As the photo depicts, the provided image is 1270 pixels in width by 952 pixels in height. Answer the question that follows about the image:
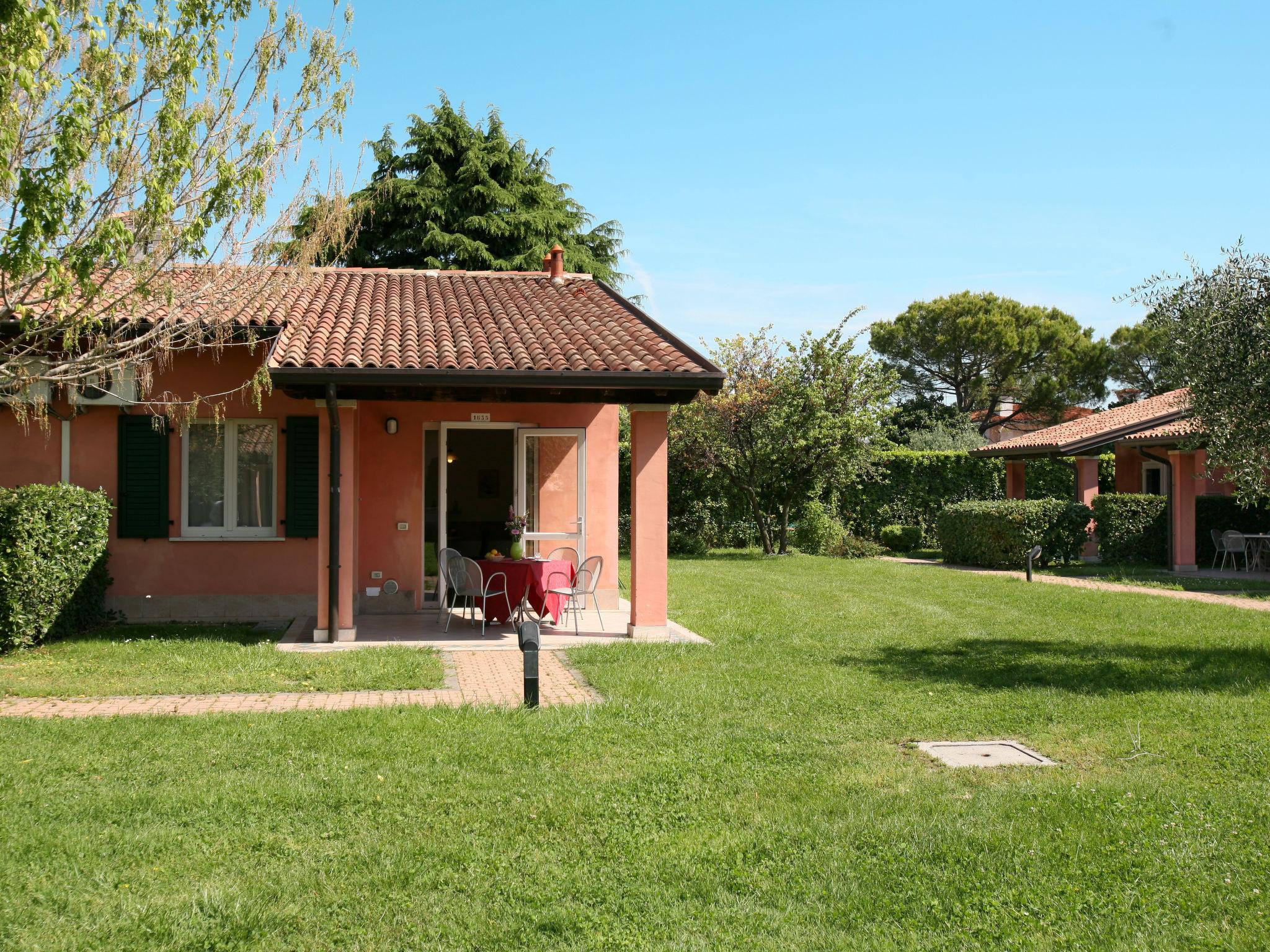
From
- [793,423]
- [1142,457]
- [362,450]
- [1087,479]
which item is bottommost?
[1087,479]

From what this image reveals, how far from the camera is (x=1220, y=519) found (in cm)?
2189

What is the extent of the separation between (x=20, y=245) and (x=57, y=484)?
668 centimetres

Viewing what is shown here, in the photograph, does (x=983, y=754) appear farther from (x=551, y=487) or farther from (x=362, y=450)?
(x=362, y=450)

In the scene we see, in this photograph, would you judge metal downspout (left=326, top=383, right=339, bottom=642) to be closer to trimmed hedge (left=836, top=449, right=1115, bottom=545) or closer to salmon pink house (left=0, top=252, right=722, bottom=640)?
salmon pink house (left=0, top=252, right=722, bottom=640)

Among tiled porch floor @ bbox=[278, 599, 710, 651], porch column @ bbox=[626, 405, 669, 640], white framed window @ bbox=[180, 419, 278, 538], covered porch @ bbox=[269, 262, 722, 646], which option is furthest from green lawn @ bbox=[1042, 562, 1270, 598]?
white framed window @ bbox=[180, 419, 278, 538]

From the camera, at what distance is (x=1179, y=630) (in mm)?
11812

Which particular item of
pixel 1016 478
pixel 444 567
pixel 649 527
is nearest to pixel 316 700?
pixel 444 567

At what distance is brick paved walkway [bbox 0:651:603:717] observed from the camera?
7.42 m

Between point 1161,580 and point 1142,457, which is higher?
point 1142,457

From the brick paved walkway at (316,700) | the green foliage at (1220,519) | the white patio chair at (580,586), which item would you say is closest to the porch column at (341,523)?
the white patio chair at (580,586)

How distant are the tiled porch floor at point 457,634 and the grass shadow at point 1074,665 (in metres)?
2.30

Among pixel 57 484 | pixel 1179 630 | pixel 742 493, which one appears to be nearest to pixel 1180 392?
pixel 742 493

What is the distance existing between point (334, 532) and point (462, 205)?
21367 millimetres

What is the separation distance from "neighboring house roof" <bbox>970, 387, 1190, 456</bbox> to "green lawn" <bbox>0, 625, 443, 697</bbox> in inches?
658
